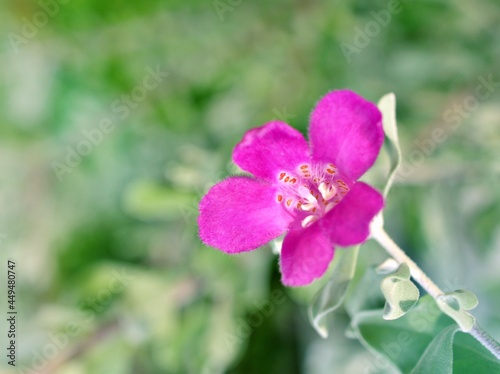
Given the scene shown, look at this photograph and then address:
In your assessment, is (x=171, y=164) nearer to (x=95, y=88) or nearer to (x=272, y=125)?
(x=95, y=88)

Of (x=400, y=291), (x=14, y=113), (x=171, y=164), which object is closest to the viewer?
(x=400, y=291)

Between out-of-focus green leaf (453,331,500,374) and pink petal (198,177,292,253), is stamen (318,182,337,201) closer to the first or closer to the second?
pink petal (198,177,292,253)

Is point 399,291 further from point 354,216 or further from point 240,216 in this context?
point 240,216

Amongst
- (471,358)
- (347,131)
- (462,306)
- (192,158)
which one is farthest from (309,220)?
(192,158)

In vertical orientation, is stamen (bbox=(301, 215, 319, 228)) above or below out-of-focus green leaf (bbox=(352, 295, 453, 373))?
above

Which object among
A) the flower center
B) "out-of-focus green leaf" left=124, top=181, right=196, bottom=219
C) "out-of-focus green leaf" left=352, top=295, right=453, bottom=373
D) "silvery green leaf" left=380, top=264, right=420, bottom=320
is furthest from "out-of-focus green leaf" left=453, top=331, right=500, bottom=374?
"out-of-focus green leaf" left=124, top=181, right=196, bottom=219

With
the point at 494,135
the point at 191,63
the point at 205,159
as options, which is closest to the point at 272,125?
the point at 205,159
